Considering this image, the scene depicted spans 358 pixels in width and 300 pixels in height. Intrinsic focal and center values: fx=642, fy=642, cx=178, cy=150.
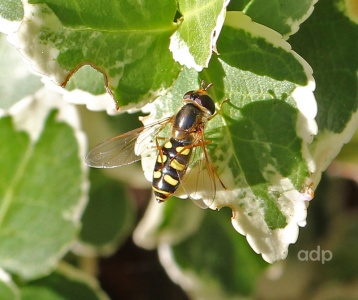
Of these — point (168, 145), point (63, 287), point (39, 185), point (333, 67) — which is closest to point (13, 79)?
point (39, 185)

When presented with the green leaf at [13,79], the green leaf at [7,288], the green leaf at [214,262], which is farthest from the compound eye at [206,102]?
the green leaf at [7,288]

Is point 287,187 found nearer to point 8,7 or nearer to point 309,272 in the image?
point 8,7

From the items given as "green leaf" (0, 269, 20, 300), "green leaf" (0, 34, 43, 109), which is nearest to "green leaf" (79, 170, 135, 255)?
"green leaf" (0, 269, 20, 300)

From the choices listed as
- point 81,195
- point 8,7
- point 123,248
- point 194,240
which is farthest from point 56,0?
point 123,248

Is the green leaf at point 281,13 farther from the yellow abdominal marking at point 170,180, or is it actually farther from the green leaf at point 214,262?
the green leaf at point 214,262

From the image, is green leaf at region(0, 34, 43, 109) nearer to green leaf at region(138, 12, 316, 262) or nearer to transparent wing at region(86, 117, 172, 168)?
transparent wing at region(86, 117, 172, 168)

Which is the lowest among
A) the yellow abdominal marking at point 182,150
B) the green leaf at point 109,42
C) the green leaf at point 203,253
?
A: the green leaf at point 203,253
